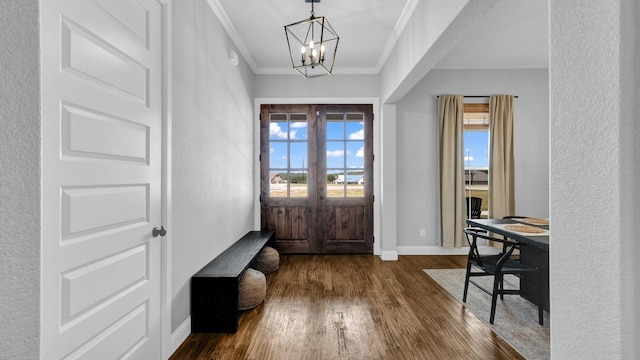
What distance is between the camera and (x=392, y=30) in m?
3.42

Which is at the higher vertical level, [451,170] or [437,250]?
[451,170]

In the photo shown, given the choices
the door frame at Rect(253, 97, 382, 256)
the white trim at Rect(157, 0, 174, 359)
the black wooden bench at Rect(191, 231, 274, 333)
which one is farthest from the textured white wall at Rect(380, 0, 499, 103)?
the black wooden bench at Rect(191, 231, 274, 333)

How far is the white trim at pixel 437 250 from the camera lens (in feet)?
15.1

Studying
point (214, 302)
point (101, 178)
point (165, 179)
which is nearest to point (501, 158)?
point (214, 302)

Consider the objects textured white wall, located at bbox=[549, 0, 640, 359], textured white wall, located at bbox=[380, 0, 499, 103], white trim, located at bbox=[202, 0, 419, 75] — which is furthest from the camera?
white trim, located at bbox=[202, 0, 419, 75]

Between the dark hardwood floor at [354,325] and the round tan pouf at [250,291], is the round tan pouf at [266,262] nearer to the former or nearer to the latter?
the dark hardwood floor at [354,325]

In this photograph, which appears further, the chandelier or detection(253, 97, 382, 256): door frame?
detection(253, 97, 382, 256): door frame

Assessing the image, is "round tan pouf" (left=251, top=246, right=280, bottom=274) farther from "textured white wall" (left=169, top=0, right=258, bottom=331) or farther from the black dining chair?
the black dining chair

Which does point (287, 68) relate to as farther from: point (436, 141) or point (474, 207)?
point (474, 207)

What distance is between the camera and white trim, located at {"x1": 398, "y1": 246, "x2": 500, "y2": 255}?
4617mm

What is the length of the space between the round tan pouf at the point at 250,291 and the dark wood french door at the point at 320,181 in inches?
74.3
